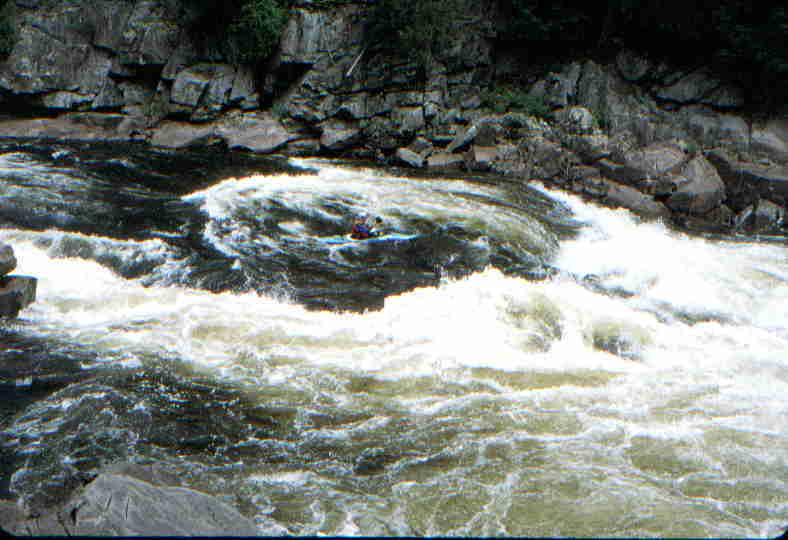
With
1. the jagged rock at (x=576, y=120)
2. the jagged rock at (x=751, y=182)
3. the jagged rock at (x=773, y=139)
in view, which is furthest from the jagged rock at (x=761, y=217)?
the jagged rock at (x=576, y=120)

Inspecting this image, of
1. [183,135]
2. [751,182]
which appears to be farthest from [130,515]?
[183,135]

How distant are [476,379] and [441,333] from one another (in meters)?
1.18

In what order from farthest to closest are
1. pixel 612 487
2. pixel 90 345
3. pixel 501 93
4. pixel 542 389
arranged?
pixel 501 93 → pixel 90 345 → pixel 542 389 → pixel 612 487

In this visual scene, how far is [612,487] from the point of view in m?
5.41

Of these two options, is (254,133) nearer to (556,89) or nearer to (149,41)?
(149,41)

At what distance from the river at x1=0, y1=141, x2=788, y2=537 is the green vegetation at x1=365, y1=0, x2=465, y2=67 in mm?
8388

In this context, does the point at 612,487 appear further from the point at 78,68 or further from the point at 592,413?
the point at 78,68

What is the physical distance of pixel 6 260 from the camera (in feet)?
28.6

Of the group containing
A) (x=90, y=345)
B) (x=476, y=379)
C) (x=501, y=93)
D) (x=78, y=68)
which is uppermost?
(x=501, y=93)

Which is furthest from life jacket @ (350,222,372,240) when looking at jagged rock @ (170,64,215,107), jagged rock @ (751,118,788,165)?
jagged rock @ (751,118,788,165)

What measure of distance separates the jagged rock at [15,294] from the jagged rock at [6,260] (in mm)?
169

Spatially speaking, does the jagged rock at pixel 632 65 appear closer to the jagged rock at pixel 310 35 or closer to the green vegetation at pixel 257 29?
the jagged rock at pixel 310 35

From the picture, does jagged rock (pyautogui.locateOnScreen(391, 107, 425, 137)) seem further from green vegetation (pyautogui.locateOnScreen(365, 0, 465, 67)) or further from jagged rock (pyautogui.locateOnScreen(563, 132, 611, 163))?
jagged rock (pyautogui.locateOnScreen(563, 132, 611, 163))

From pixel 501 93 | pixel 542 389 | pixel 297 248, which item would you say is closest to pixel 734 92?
pixel 501 93
